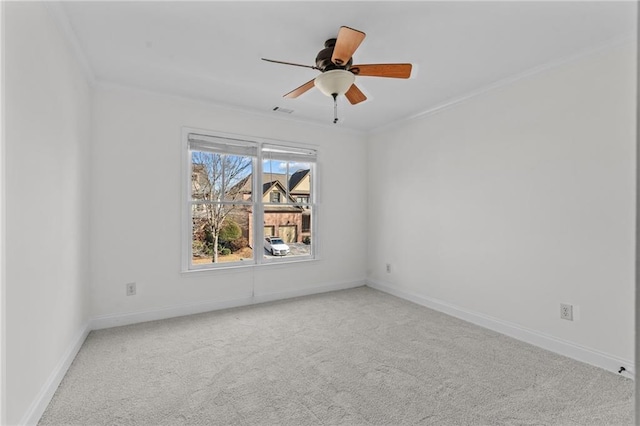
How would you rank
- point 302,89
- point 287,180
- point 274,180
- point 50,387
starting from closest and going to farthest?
point 50,387 → point 302,89 → point 274,180 → point 287,180

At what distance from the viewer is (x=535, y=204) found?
2920mm

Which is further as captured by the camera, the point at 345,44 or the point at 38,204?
the point at 345,44

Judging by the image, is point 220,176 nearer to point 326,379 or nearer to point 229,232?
point 229,232

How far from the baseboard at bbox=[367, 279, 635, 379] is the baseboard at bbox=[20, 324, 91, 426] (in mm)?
3292

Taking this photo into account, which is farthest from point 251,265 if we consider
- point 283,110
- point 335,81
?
point 335,81

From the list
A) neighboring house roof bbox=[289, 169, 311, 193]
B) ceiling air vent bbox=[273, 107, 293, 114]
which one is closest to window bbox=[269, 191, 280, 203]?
neighboring house roof bbox=[289, 169, 311, 193]

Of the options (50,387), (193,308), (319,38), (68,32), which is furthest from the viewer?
(193,308)

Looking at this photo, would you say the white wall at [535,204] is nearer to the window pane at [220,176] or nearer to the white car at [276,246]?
the white car at [276,246]

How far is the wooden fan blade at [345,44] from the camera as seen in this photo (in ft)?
6.11

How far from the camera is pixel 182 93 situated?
3.50m

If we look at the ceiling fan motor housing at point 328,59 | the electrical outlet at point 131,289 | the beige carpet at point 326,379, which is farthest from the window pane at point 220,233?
the ceiling fan motor housing at point 328,59

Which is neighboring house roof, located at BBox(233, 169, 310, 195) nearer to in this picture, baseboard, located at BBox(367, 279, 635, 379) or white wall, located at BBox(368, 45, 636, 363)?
white wall, located at BBox(368, 45, 636, 363)

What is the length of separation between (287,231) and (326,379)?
2.51 metres

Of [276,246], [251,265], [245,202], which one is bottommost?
[251,265]
